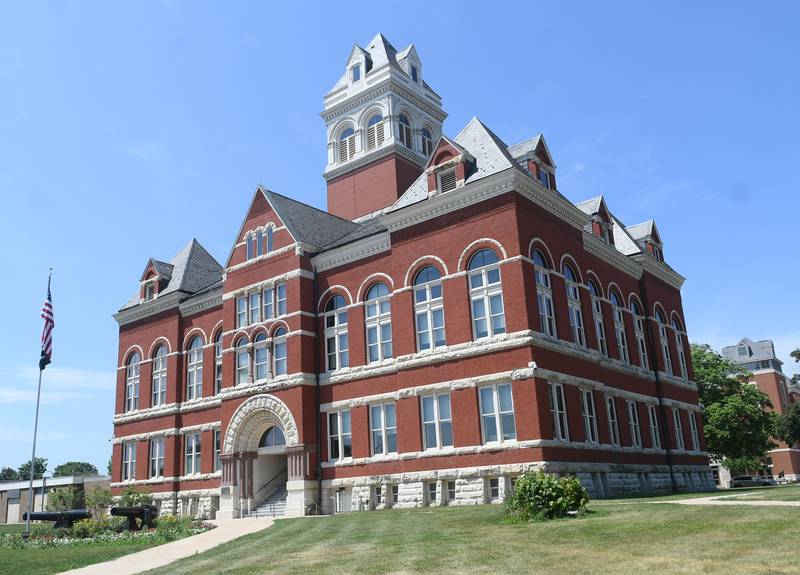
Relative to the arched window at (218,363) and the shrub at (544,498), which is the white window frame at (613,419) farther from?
the arched window at (218,363)

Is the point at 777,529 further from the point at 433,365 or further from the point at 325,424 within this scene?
the point at 325,424

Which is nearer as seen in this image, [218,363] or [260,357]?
[260,357]

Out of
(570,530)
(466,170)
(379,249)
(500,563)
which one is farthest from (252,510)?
(500,563)

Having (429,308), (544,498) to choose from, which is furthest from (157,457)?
(544,498)

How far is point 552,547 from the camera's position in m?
14.6

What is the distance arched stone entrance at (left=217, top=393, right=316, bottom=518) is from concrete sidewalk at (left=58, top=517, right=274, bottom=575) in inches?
403

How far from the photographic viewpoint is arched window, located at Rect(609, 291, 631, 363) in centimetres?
4000

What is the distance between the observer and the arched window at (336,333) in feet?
123

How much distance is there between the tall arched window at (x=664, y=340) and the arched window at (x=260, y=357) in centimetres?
2428

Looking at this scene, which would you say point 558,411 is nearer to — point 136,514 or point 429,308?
point 429,308

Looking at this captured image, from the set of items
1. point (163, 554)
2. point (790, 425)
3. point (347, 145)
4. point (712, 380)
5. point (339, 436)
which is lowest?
point (163, 554)

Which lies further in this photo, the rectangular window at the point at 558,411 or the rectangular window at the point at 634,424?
the rectangular window at the point at 634,424

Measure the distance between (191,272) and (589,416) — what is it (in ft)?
97.1

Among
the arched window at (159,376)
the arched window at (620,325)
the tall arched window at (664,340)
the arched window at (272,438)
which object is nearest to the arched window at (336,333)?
the arched window at (272,438)
